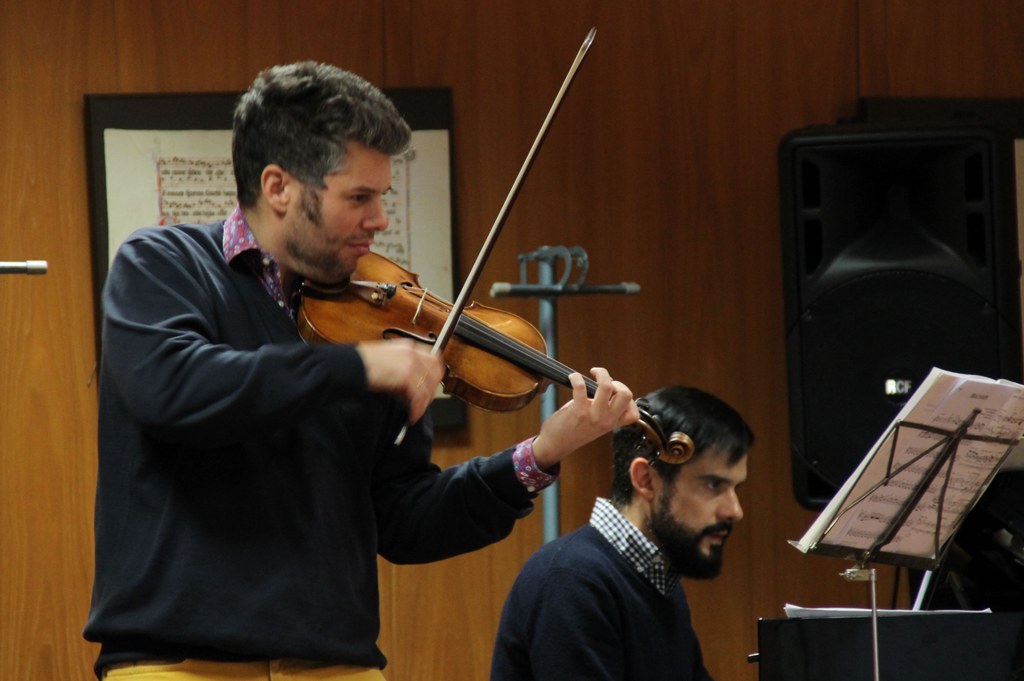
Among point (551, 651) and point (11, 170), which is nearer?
point (551, 651)

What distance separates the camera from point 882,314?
3.26 m

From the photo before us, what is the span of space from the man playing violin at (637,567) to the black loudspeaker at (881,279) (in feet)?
2.21

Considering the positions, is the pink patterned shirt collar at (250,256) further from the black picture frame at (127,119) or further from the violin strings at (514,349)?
the black picture frame at (127,119)

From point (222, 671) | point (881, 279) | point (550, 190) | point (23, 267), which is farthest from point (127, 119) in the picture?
point (222, 671)

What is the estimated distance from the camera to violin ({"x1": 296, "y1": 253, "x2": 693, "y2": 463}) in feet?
5.98

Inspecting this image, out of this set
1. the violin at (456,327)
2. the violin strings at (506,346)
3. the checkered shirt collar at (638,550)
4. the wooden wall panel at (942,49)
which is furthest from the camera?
the wooden wall panel at (942,49)

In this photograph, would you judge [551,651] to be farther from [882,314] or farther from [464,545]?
[882,314]

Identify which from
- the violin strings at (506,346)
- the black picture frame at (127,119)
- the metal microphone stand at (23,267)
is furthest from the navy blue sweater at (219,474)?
the black picture frame at (127,119)

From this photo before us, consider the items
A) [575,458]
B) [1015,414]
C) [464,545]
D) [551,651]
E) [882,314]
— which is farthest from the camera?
[575,458]

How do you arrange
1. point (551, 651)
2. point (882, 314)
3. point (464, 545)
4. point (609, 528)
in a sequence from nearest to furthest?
1. point (464, 545)
2. point (551, 651)
3. point (609, 528)
4. point (882, 314)

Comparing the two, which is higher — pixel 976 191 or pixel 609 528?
pixel 976 191

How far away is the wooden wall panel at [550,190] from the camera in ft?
10.8

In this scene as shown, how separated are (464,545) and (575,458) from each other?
5.74 ft

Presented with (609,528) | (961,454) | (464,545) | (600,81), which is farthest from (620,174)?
(464,545)
